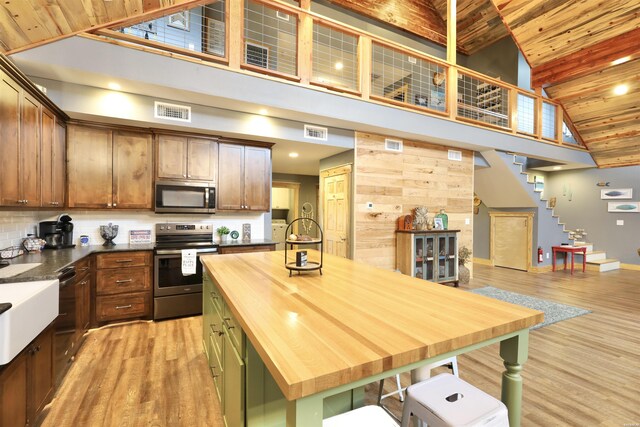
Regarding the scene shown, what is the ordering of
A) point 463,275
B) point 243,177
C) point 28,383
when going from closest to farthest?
Answer: point 28,383, point 243,177, point 463,275

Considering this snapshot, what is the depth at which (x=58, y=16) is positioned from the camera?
2.49m

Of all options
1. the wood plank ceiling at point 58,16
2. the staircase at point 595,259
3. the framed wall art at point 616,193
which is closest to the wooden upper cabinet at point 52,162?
the wood plank ceiling at point 58,16

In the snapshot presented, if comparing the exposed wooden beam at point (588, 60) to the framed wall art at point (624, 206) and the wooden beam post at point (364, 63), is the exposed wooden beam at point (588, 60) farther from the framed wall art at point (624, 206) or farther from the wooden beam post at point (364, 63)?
the wooden beam post at point (364, 63)

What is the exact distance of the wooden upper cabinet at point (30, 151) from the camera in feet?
8.19

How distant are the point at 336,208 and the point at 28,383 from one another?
4513 mm

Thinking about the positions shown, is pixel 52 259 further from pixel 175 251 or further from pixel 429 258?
pixel 429 258

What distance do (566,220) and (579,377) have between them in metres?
7.77

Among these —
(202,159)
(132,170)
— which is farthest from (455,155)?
(132,170)

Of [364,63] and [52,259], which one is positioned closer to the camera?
[52,259]

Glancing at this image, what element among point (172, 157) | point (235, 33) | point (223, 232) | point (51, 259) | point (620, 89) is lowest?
point (51, 259)

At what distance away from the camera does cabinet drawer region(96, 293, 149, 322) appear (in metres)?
3.42

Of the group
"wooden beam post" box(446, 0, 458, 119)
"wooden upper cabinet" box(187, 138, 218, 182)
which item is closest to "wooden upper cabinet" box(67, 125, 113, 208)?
"wooden upper cabinet" box(187, 138, 218, 182)

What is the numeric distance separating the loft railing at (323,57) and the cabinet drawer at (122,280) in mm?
2522

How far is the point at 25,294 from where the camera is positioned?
169 cm
